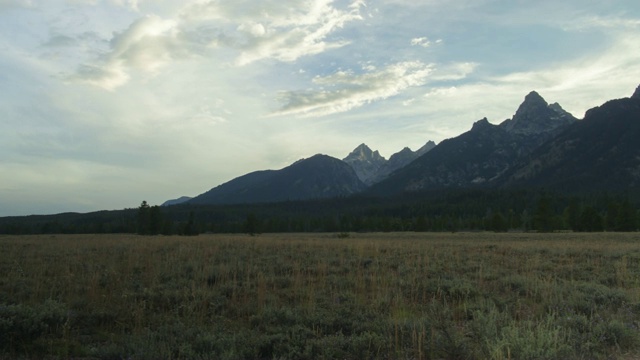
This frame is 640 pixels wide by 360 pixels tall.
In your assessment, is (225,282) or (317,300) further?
(225,282)

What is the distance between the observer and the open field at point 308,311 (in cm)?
619

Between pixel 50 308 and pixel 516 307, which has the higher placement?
pixel 50 308

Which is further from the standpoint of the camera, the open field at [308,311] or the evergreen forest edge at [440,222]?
the evergreen forest edge at [440,222]

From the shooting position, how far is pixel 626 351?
652 centimetres

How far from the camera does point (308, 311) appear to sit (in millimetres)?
8242

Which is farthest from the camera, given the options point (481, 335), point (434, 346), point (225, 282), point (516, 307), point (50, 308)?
point (225, 282)

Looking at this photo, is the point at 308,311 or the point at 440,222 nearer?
the point at 308,311

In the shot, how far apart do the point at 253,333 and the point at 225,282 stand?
481 centimetres

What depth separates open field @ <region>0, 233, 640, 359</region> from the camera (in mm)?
6188

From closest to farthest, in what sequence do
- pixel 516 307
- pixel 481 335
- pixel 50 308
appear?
pixel 481 335 → pixel 50 308 → pixel 516 307

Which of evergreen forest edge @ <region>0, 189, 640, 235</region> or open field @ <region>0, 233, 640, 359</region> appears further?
evergreen forest edge @ <region>0, 189, 640, 235</region>

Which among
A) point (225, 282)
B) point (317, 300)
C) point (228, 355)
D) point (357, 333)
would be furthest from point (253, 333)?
point (225, 282)

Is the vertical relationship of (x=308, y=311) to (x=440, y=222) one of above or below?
above

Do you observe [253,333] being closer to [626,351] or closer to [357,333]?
[357,333]
